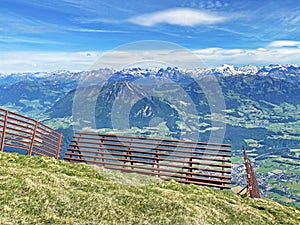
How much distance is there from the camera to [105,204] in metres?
11.7

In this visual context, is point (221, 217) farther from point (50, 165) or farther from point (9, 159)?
point (9, 159)

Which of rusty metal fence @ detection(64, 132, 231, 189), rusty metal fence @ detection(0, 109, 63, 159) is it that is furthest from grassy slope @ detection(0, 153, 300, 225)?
rusty metal fence @ detection(0, 109, 63, 159)

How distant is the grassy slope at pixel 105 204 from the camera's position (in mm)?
10469

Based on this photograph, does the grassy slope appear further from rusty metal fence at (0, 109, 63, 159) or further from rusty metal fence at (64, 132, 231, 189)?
rusty metal fence at (0, 109, 63, 159)

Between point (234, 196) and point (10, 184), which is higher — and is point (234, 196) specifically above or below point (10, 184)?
below

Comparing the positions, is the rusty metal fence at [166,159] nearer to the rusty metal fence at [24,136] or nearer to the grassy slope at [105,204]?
the rusty metal fence at [24,136]

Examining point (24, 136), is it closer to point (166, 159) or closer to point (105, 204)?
point (166, 159)

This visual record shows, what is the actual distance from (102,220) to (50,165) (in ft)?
24.7

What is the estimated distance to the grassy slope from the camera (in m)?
10.5

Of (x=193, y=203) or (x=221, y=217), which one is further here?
(x=193, y=203)

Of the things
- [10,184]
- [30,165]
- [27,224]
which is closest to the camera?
[27,224]

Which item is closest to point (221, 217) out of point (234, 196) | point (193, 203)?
point (193, 203)

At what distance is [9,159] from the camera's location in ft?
56.0

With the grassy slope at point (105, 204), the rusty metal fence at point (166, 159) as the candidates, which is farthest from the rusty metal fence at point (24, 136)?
the grassy slope at point (105, 204)
